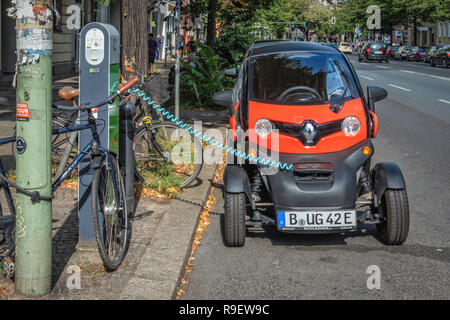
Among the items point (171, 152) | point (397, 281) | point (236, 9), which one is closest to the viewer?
point (397, 281)

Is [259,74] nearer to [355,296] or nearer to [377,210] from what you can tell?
[377,210]

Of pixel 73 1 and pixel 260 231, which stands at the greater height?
pixel 73 1

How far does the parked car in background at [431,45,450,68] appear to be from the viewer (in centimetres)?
4688

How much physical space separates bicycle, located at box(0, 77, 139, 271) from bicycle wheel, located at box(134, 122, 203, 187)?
202 centimetres

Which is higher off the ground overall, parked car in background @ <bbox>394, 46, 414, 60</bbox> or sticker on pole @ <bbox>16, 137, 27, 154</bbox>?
parked car in background @ <bbox>394, 46, 414, 60</bbox>

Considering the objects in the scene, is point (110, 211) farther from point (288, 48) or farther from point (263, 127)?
point (288, 48)

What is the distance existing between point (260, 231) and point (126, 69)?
3.12m

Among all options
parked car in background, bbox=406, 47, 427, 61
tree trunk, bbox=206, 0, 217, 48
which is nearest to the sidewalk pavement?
tree trunk, bbox=206, 0, 217, 48

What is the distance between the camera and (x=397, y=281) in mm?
4793

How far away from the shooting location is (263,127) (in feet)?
19.1

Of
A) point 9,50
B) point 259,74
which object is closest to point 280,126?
point 259,74

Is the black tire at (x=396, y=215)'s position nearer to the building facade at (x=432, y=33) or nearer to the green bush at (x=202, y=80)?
the green bush at (x=202, y=80)

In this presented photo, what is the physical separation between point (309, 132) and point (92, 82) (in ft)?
6.23

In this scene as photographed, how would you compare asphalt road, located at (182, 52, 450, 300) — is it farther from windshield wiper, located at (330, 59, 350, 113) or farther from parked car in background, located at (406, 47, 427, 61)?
parked car in background, located at (406, 47, 427, 61)
